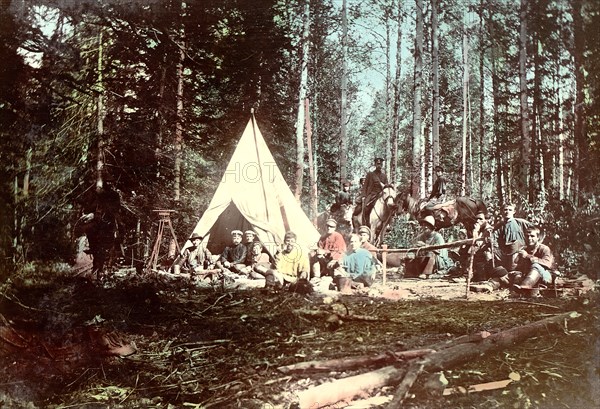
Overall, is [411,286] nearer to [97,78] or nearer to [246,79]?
[246,79]

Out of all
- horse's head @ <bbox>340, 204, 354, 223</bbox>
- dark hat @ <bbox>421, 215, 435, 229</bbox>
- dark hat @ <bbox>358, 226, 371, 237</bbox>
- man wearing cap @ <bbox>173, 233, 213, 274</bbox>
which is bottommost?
man wearing cap @ <bbox>173, 233, 213, 274</bbox>

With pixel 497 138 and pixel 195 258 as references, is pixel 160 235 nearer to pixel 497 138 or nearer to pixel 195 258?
pixel 195 258

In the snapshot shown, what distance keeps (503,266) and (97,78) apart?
3254mm

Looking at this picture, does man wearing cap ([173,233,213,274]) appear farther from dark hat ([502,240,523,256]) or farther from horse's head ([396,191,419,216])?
dark hat ([502,240,523,256])

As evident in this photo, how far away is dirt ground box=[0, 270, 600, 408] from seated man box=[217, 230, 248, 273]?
0.46ft

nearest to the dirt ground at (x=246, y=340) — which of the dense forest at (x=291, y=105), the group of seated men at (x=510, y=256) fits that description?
the group of seated men at (x=510, y=256)

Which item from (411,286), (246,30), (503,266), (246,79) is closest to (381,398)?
(411,286)

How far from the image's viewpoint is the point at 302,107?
3127mm

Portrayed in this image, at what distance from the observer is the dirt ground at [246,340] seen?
2.77m

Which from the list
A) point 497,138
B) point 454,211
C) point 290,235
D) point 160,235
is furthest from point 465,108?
point 160,235

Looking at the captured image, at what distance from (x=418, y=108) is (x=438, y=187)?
1.91ft

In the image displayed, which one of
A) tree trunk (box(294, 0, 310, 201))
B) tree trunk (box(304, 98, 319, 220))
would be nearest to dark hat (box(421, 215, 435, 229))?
tree trunk (box(304, 98, 319, 220))

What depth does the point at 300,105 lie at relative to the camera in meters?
3.13

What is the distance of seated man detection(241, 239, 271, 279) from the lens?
3.15 meters
